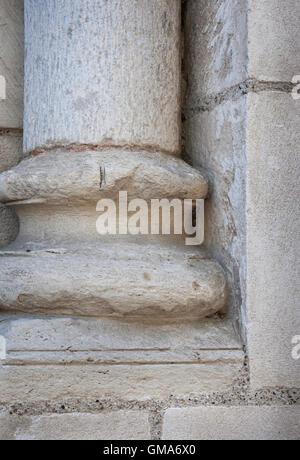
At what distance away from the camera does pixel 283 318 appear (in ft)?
3.20

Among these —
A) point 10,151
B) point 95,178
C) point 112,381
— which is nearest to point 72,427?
point 112,381

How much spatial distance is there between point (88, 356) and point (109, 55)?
0.67 metres

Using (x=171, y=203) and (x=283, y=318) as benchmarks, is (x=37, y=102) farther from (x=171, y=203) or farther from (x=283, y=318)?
(x=283, y=318)

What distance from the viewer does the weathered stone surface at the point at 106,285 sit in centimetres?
96

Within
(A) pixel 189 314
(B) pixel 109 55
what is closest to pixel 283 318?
(A) pixel 189 314

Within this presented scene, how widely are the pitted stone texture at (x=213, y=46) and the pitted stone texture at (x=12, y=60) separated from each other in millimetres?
467

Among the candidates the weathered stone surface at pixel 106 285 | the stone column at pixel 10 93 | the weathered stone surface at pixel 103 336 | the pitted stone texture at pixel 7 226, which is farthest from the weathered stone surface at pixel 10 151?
the weathered stone surface at pixel 103 336

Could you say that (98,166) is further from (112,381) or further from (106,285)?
(112,381)

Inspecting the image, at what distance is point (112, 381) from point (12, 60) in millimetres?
908

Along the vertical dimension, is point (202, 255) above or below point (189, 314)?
above

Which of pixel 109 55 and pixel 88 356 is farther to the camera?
pixel 109 55

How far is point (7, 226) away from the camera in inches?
50.3
